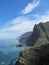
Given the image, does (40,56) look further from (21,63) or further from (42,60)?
(21,63)

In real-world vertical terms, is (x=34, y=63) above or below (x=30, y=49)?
below

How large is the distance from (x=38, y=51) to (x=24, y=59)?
13.7ft

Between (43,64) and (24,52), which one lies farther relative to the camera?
(24,52)

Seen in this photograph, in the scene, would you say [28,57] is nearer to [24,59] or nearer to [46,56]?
[24,59]

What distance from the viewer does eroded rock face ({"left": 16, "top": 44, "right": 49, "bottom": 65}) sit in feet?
184

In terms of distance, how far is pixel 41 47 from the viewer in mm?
58688

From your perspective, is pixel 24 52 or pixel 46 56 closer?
pixel 46 56

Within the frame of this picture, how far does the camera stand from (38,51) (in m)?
58.4

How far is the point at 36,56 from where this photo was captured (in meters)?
57.4

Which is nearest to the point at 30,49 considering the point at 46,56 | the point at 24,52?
the point at 24,52

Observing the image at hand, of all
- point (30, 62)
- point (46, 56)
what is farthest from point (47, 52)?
point (30, 62)

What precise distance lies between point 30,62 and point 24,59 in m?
1.76

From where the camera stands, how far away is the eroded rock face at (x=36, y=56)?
56094 mm

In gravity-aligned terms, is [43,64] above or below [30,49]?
below
